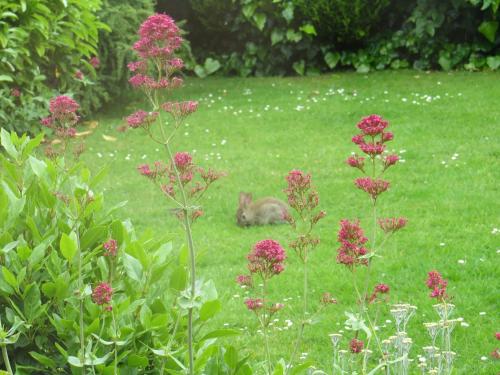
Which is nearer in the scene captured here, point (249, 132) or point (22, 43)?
point (22, 43)

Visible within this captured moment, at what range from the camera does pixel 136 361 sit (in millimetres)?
2652

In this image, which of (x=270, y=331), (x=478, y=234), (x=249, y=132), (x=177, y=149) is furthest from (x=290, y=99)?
(x=270, y=331)

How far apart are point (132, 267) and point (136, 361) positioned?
29cm

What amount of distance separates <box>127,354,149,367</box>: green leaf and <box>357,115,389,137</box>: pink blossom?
36.5 inches

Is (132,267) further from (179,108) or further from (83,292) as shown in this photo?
(179,108)

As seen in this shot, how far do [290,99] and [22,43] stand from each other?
419cm

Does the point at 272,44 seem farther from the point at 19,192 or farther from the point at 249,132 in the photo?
the point at 19,192

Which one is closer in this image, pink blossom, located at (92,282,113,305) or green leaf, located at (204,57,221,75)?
pink blossom, located at (92,282,113,305)

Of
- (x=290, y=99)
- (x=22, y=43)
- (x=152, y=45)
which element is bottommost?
(x=290, y=99)

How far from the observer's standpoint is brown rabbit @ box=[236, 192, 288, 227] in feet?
23.6

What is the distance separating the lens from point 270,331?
5.12 meters

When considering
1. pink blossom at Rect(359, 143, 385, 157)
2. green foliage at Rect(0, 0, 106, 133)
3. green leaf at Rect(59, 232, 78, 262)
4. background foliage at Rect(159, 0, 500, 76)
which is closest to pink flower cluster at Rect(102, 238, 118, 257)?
green leaf at Rect(59, 232, 78, 262)

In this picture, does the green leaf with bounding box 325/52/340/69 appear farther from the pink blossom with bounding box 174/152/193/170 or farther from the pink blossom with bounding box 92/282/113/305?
the pink blossom with bounding box 92/282/113/305

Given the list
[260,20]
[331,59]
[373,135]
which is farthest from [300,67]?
[373,135]
